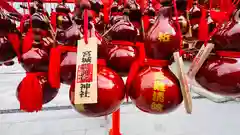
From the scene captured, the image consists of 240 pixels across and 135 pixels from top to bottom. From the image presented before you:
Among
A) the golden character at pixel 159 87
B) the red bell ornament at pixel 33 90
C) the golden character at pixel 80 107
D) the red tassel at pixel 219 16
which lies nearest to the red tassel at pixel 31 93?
the red bell ornament at pixel 33 90

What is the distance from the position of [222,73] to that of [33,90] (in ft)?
0.99

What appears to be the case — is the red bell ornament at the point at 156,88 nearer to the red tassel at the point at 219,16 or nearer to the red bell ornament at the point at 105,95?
the red bell ornament at the point at 105,95

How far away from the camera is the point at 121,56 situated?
432 mm

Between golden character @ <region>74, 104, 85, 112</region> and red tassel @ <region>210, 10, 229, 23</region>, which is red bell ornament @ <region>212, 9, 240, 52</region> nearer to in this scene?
red tassel @ <region>210, 10, 229, 23</region>

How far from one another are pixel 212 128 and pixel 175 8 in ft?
3.61

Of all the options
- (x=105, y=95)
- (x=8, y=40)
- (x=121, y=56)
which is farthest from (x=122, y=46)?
(x=8, y=40)

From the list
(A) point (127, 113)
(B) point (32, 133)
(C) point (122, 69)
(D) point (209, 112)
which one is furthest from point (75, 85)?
(D) point (209, 112)

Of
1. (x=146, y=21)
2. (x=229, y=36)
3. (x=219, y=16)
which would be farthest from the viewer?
(x=146, y=21)

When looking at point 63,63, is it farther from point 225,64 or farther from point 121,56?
point 225,64

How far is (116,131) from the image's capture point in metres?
0.83

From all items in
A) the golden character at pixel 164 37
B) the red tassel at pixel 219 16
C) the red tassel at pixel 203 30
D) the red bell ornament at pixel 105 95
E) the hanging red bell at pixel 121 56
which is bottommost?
the red bell ornament at pixel 105 95

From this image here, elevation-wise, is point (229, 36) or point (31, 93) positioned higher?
point (229, 36)

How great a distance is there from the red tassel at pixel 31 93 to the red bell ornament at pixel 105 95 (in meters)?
0.10

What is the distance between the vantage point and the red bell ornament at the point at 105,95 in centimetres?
35
